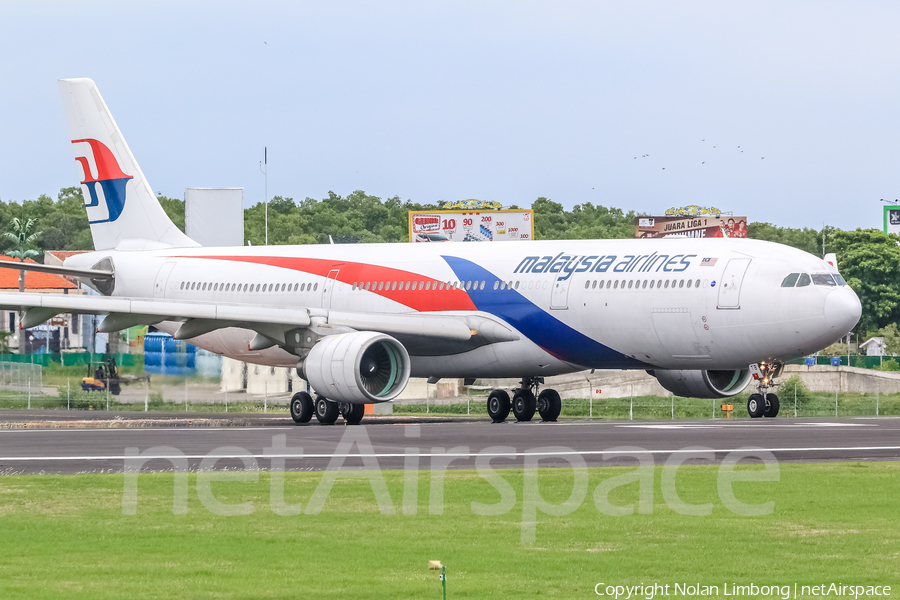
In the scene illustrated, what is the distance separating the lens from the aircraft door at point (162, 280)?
3728 cm

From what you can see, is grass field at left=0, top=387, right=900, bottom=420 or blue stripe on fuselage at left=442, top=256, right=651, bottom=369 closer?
blue stripe on fuselage at left=442, top=256, right=651, bottom=369

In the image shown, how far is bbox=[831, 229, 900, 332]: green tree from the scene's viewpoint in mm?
105312

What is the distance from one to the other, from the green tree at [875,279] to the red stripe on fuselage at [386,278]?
77052 millimetres

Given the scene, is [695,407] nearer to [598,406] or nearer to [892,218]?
[598,406]

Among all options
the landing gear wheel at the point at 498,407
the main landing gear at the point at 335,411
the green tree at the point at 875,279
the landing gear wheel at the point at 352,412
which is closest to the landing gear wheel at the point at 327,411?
the main landing gear at the point at 335,411

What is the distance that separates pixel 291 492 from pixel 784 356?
1524 centimetres

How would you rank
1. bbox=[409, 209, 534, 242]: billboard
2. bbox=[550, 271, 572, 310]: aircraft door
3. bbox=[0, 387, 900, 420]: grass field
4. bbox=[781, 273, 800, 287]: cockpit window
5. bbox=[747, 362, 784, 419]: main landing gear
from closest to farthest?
bbox=[781, 273, 800, 287]: cockpit window
bbox=[747, 362, 784, 419]: main landing gear
bbox=[550, 271, 572, 310]: aircraft door
bbox=[0, 387, 900, 420]: grass field
bbox=[409, 209, 534, 242]: billboard

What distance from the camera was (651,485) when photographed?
611 inches

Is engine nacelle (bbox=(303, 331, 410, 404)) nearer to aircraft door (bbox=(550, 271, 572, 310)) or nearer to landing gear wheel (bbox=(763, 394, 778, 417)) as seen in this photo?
aircraft door (bbox=(550, 271, 572, 310))

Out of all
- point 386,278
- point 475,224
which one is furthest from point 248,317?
point 475,224

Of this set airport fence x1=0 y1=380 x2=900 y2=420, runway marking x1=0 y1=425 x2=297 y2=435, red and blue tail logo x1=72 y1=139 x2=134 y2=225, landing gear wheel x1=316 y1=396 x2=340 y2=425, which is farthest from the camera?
airport fence x1=0 y1=380 x2=900 y2=420

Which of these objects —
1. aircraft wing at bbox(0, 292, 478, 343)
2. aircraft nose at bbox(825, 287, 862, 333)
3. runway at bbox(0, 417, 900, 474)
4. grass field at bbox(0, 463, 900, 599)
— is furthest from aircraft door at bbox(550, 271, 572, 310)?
grass field at bbox(0, 463, 900, 599)

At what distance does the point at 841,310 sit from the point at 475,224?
67160 mm

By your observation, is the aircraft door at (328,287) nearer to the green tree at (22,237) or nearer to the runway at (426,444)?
the runway at (426,444)
